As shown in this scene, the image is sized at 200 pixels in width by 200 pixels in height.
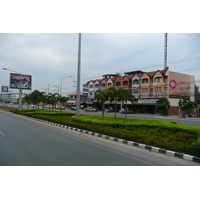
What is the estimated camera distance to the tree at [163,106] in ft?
112

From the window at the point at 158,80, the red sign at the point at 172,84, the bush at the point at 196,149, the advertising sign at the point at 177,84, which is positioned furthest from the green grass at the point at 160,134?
the advertising sign at the point at 177,84

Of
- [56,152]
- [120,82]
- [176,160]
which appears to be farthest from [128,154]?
[120,82]

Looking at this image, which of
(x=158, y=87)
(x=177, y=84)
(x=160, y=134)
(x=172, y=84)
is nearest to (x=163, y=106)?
(x=158, y=87)

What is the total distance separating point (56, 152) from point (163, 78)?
117 ft

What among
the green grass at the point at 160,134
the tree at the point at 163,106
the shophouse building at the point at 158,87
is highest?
the shophouse building at the point at 158,87

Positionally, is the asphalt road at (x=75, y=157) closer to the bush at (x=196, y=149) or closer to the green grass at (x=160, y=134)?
the bush at (x=196, y=149)

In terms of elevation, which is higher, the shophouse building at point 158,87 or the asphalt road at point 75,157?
the shophouse building at point 158,87

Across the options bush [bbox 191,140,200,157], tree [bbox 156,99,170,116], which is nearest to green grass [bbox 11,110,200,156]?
bush [bbox 191,140,200,157]

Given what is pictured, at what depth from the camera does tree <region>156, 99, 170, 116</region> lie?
34.2m

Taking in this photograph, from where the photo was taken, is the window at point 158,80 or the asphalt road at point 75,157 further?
the window at point 158,80

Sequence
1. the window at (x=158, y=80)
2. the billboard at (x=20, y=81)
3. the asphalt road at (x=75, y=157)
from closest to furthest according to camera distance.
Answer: the asphalt road at (x=75, y=157) → the billboard at (x=20, y=81) → the window at (x=158, y=80)

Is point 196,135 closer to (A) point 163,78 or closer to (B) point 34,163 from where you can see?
(B) point 34,163

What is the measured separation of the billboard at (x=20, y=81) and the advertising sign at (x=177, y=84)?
3016 cm

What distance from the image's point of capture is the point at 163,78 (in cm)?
3844
